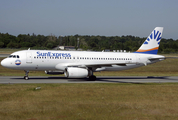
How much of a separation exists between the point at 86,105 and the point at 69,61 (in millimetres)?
16596

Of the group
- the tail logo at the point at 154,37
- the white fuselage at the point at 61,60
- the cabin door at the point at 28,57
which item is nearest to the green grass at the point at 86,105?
the white fuselage at the point at 61,60

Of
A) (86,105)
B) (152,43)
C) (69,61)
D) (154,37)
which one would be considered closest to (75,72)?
(69,61)

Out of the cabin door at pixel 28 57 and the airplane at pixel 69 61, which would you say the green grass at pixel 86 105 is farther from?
the cabin door at pixel 28 57

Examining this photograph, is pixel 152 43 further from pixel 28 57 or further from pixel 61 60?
pixel 28 57

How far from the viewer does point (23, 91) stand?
21219 millimetres

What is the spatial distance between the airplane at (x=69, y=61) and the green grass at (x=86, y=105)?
9.13 m

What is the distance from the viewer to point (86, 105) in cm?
1650

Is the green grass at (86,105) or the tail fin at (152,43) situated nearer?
the green grass at (86,105)

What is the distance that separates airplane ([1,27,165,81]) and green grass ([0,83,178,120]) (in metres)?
9.13

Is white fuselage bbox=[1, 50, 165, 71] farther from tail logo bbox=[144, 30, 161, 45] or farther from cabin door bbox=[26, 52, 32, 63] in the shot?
tail logo bbox=[144, 30, 161, 45]

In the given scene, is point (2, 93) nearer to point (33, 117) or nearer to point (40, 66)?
point (33, 117)

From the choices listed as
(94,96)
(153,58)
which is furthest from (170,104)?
(153,58)

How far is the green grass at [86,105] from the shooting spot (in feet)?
45.4

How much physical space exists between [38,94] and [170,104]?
11.4 metres
